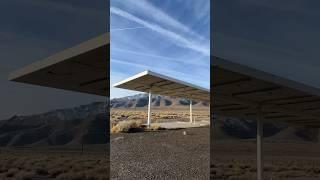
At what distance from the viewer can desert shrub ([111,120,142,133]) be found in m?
42.7

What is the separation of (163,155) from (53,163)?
2955 cm

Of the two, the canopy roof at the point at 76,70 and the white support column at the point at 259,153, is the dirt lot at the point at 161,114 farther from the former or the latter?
the canopy roof at the point at 76,70

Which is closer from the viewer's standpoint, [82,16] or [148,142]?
[82,16]

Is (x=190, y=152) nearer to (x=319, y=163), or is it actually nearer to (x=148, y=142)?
(x=148, y=142)

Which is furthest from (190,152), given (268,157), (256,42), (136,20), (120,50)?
(256,42)

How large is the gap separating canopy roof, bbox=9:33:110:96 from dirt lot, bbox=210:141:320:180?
16119 mm

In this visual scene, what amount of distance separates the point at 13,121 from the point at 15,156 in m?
1.93

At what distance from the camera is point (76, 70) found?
1113cm

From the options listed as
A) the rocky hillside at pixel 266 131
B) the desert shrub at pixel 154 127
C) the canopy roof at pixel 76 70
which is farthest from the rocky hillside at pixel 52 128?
the desert shrub at pixel 154 127

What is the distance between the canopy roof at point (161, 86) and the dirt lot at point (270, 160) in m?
5.68

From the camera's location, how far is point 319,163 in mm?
33625

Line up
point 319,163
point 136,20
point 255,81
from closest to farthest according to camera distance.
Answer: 1. point 255,81
2. point 319,163
3. point 136,20

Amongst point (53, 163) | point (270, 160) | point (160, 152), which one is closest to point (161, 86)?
point (160, 152)

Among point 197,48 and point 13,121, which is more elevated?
point 197,48
